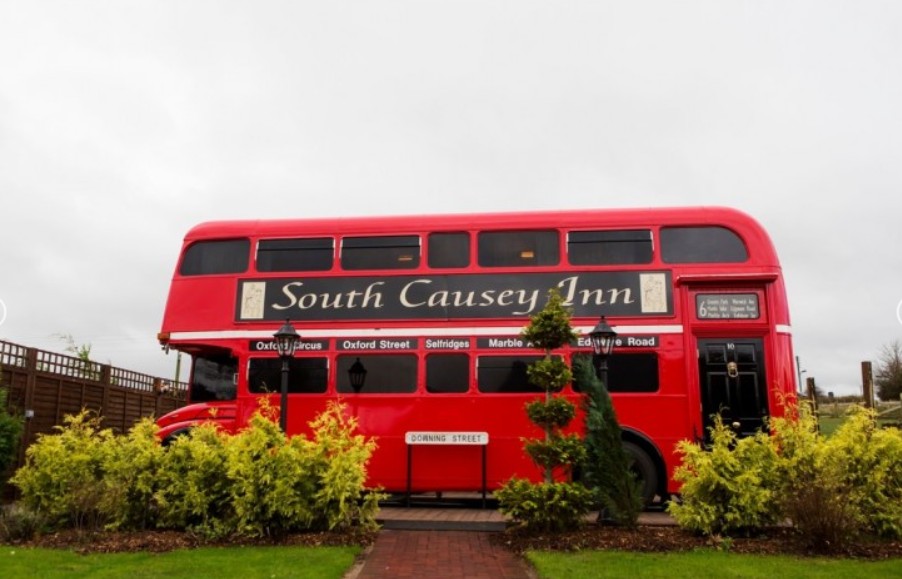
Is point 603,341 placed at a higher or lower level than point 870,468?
higher

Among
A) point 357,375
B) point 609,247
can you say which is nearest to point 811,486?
point 609,247

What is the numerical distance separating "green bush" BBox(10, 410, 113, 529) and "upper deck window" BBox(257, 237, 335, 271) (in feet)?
12.4

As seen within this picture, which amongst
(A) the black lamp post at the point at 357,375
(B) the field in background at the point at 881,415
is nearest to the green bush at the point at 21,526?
(A) the black lamp post at the point at 357,375

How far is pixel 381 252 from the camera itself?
38.8 feet

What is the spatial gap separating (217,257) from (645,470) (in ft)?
26.4

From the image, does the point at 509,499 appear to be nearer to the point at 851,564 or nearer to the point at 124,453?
the point at 851,564

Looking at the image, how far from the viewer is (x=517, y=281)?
11375 millimetres

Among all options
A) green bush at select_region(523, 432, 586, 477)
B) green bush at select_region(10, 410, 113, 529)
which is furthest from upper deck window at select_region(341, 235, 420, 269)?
green bush at select_region(10, 410, 113, 529)

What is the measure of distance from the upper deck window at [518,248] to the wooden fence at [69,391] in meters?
7.29

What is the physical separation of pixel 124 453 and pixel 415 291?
16.4 feet

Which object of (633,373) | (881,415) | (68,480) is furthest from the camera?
(881,415)

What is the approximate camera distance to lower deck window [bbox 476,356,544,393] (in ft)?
36.9

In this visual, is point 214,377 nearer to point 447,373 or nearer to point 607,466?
point 447,373

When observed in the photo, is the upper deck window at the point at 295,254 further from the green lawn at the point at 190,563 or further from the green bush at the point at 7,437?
the green lawn at the point at 190,563
